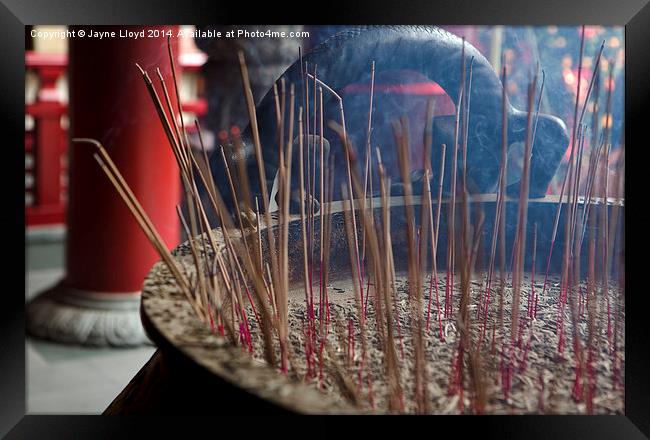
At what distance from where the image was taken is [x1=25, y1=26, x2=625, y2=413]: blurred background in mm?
1212

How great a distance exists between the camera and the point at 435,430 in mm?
945

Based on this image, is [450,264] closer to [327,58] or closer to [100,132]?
[327,58]

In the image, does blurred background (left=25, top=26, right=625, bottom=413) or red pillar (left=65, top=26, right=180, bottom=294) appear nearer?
blurred background (left=25, top=26, right=625, bottom=413)

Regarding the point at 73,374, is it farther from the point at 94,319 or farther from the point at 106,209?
the point at 106,209

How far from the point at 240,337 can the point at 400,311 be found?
0.94ft

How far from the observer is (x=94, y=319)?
1.71m

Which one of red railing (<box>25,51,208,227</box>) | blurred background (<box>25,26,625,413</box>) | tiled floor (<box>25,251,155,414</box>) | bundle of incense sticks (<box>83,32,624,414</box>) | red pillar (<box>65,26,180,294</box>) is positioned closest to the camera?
bundle of incense sticks (<box>83,32,624,414</box>)

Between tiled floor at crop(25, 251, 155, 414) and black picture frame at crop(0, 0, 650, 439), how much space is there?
0.61 metres

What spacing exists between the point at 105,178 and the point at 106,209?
0.25 feet

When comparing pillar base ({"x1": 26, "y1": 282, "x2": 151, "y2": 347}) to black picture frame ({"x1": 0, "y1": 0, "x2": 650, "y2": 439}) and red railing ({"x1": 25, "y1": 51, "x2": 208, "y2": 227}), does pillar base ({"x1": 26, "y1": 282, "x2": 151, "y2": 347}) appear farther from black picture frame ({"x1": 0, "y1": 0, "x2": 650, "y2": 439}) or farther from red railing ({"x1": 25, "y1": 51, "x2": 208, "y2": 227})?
red railing ({"x1": 25, "y1": 51, "x2": 208, "y2": 227})

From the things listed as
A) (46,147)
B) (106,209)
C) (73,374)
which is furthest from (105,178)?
(46,147)

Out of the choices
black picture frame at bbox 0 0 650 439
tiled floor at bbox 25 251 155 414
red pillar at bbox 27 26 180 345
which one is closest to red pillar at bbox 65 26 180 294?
red pillar at bbox 27 26 180 345

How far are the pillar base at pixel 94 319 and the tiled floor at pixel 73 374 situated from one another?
0.10 feet
